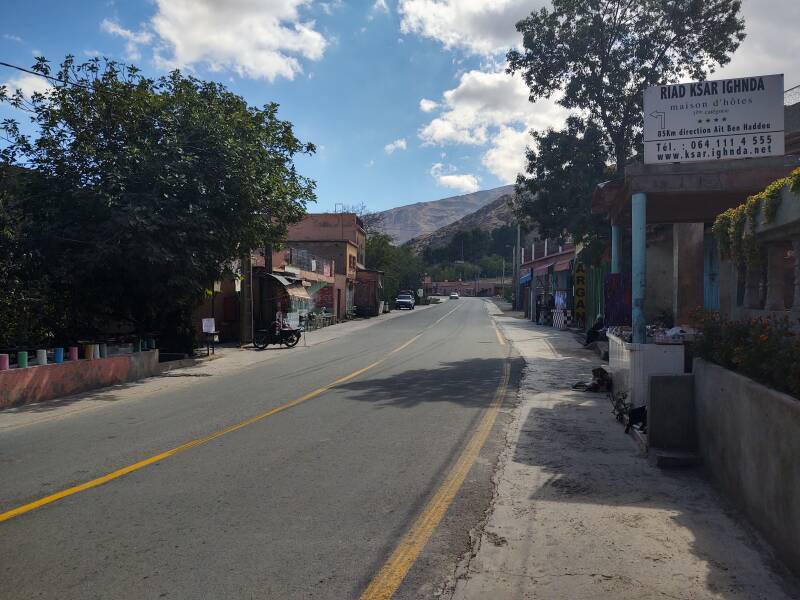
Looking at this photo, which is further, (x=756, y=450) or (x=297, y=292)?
(x=297, y=292)

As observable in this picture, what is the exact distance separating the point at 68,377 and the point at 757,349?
490 inches

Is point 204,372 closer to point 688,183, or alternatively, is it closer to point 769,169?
point 688,183

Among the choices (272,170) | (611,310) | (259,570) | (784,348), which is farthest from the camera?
(272,170)

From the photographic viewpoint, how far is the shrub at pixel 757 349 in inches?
179

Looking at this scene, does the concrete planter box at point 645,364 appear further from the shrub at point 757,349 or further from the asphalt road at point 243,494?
the asphalt road at point 243,494

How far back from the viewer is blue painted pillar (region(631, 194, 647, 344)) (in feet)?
33.6

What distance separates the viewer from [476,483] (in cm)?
633

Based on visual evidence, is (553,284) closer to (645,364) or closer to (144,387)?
(144,387)

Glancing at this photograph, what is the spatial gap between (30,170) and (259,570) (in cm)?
1397

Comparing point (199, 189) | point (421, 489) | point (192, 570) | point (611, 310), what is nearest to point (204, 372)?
point (199, 189)

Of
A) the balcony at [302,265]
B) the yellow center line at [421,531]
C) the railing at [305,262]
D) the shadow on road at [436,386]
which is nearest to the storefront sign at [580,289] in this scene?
the shadow on road at [436,386]

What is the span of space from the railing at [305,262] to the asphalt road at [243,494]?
23.0m

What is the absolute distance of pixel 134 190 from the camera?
14.5 metres

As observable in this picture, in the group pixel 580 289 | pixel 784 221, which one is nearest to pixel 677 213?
pixel 784 221
